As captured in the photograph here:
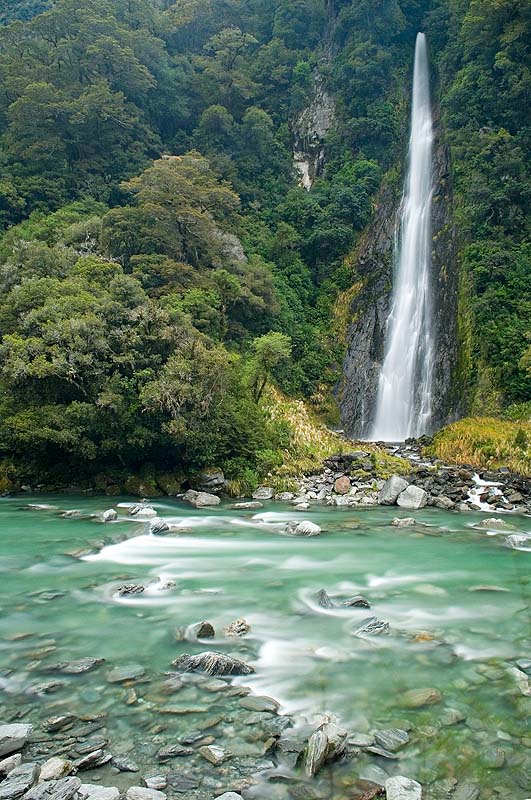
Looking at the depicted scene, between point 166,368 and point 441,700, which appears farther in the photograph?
point 166,368

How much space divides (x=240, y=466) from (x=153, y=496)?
9.18 ft

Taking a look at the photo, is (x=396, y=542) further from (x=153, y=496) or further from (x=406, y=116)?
(x=406, y=116)

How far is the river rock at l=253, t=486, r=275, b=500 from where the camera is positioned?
17.0 m

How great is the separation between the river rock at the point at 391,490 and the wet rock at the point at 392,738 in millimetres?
11211

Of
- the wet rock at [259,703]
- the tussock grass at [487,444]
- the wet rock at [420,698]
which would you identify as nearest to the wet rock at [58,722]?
the wet rock at [259,703]

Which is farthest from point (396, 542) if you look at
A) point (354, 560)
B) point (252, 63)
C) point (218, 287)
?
point (252, 63)

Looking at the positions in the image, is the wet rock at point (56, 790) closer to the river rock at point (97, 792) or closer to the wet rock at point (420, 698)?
the river rock at point (97, 792)

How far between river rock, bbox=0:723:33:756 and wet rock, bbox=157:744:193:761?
3.58ft

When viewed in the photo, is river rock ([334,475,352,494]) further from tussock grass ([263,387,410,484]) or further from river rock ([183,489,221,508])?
river rock ([183,489,221,508])

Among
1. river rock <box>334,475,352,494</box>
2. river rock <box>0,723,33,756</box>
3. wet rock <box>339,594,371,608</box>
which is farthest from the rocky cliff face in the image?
river rock <box>0,723,33,756</box>

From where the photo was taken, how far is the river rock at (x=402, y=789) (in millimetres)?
3912

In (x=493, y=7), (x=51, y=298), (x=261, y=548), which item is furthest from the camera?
(x=493, y=7)

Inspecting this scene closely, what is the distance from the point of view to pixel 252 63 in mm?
48000

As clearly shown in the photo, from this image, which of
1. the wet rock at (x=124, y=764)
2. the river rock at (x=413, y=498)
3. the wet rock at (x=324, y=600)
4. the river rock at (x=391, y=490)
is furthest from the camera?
the river rock at (x=391, y=490)
